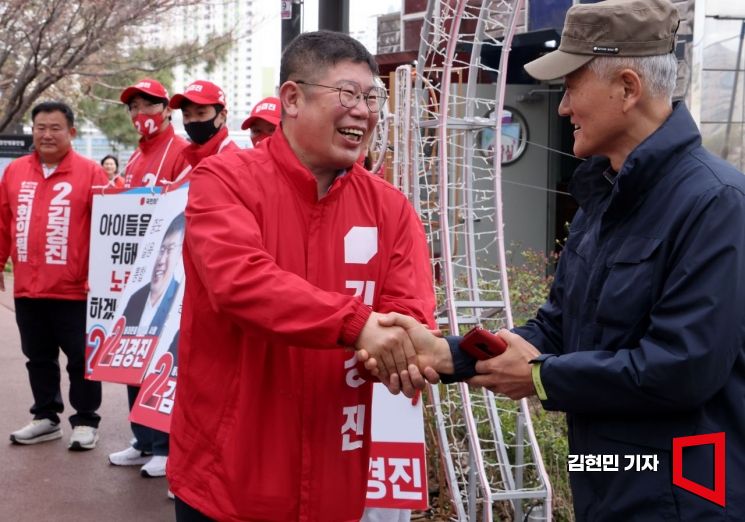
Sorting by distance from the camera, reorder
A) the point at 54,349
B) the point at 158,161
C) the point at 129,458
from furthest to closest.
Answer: the point at 54,349 < the point at 129,458 < the point at 158,161

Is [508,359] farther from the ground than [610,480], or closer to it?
farther from the ground

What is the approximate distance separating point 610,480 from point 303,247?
1061 millimetres

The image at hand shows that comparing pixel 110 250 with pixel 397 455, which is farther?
pixel 110 250

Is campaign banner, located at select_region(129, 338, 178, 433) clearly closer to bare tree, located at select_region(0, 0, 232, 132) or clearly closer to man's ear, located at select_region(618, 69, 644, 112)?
man's ear, located at select_region(618, 69, 644, 112)

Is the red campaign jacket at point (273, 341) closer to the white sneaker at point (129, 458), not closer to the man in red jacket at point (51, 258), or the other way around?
the white sneaker at point (129, 458)

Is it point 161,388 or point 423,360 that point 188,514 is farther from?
point 161,388

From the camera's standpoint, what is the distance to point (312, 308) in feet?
8.61

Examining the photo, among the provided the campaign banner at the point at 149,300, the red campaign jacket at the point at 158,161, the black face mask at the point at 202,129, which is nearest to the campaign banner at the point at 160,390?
the campaign banner at the point at 149,300

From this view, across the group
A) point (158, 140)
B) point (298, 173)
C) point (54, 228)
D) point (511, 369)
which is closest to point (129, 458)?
point (54, 228)

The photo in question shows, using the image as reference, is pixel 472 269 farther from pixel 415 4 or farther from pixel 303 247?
Answer: pixel 415 4

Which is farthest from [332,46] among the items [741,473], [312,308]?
[741,473]

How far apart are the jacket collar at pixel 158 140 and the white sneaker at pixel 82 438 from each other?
196 cm

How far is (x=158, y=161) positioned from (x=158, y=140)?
0.51 feet

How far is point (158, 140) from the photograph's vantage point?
21.2ft
